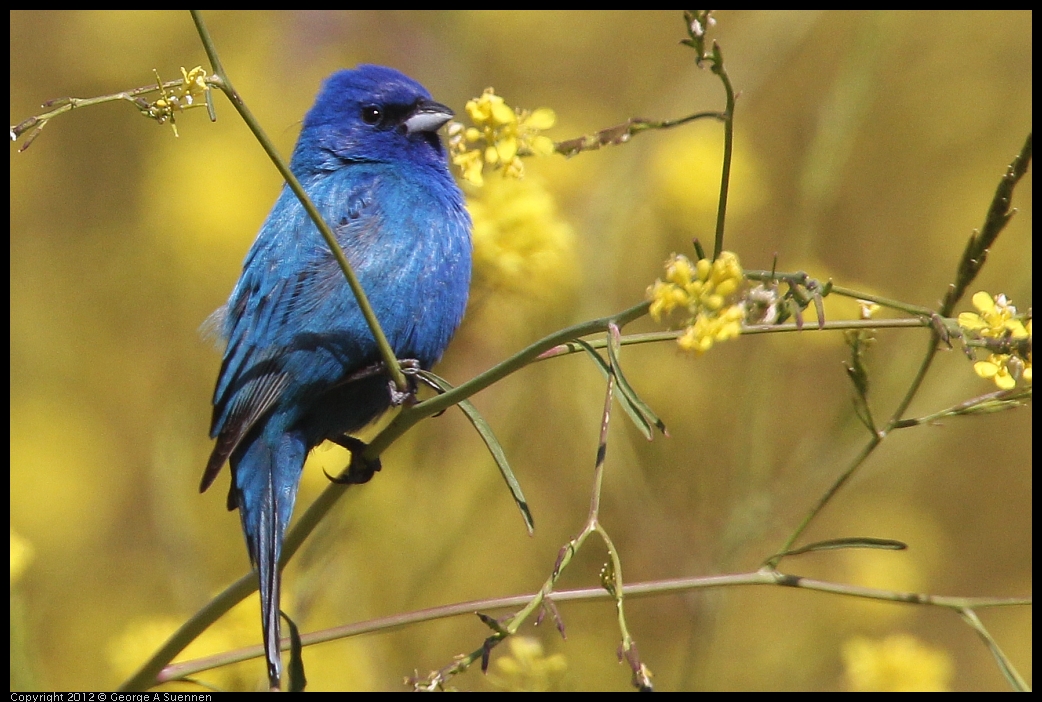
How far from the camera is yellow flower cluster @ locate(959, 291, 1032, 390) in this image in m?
1.91

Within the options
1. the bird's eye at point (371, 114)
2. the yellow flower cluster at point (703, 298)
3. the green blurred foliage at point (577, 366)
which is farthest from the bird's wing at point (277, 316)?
the yellow flower cluster at point (703, 298)

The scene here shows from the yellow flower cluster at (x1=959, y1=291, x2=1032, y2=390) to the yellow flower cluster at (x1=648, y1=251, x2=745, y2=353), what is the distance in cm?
46

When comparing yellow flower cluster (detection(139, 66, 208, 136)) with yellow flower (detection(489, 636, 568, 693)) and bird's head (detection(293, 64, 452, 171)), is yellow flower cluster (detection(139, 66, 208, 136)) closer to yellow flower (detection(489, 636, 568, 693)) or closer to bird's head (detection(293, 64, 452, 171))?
yellow flower (detection(489, 636, 568, 693))

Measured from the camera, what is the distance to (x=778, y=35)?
4.77m

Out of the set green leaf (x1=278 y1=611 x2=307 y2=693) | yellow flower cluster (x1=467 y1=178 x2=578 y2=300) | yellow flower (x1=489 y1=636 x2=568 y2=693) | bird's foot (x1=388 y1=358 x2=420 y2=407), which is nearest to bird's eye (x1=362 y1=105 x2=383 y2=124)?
yellow flower cluster (x1=467 y1=178 x2=578 y2=300)

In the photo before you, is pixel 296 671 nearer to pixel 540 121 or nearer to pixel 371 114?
pixel 540 121

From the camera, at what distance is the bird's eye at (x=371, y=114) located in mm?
4207

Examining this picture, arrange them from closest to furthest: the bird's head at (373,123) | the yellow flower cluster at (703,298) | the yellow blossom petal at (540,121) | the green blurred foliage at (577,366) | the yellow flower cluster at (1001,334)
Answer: the yellow flower cluster at (703,298), the yellow flower cluster at (1001,334), the yellow blossom petal at (540,121), the green blurred foliage at (577,366), the bird's head at (373,123)

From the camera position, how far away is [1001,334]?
195 cm

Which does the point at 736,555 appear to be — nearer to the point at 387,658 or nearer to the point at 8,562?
the point at 387,658

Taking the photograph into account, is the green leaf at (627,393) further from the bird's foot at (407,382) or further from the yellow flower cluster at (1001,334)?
the bird's foot at (407,382)

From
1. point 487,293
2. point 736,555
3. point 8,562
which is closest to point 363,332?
point 487,293

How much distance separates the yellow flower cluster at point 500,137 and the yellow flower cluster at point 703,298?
0.50 m

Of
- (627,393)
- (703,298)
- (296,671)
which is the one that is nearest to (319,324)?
(296,671)
